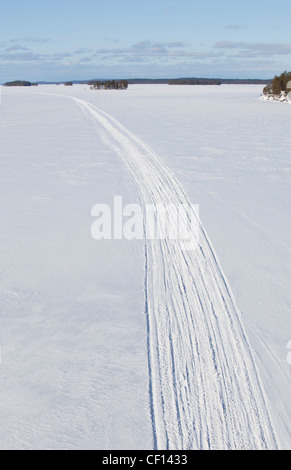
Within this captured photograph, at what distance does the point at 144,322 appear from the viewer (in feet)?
13.8

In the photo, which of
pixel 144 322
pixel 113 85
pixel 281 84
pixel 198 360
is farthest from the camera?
pixel 113 85

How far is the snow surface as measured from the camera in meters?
3.03

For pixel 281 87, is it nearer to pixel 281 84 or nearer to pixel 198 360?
pixel 281 84

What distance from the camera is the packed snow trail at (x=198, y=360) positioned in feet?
9.62

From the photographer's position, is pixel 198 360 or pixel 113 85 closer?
pixel 198 360

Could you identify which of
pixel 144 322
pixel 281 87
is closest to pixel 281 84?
pixel 281 87

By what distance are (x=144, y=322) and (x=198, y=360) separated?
77 cm

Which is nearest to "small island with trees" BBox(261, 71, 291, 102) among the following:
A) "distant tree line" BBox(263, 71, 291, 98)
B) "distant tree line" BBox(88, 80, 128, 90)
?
"distant tree line" BBox(263, 71, 291, 98)

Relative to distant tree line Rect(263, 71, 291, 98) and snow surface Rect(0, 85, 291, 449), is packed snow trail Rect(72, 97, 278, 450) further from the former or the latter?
distant tree line Rect(263, 71, 291, 98)

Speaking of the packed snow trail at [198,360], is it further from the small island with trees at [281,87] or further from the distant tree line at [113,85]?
the distant tree line at [113,85]

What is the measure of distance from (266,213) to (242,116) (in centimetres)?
1749
